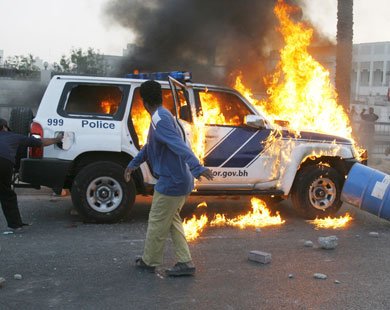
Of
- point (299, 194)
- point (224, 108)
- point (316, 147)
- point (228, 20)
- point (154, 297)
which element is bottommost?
point (154, 297)

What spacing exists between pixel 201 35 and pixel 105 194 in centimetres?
694

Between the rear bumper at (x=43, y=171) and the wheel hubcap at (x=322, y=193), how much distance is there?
359cm

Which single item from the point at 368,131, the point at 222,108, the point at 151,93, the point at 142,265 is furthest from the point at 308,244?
the point at 368,131

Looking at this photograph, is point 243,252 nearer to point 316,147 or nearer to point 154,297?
point 154,297

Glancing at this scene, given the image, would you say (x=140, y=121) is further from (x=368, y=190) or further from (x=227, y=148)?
(x=368, y=190)

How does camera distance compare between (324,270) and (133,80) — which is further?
(133,80)

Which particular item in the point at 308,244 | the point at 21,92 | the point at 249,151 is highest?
the point at 21,92

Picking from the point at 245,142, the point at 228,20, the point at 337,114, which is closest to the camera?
the point at 245,142

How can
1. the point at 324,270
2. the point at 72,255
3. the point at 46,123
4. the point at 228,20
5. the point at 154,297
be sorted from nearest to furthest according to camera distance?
1. the point at 154,297
2. the point at 324,270
3. the point at 72,255
4. the point at 46,123
5. the point at 228,20

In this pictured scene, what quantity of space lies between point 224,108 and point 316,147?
147 cm

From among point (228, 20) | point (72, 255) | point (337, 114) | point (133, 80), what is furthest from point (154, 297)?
point (228, 20)

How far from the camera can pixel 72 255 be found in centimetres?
539

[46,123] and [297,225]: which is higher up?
[46,123]

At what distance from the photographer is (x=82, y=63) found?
92.8 ft
